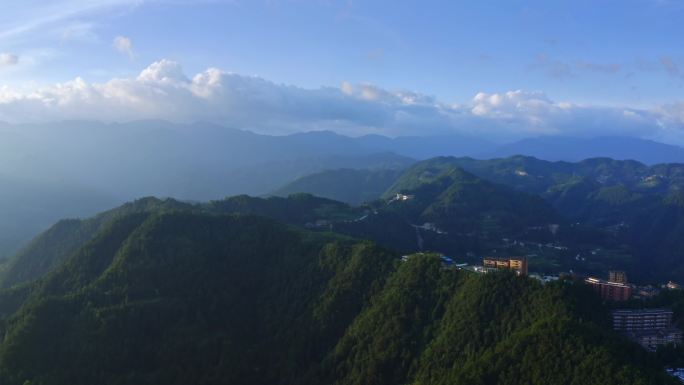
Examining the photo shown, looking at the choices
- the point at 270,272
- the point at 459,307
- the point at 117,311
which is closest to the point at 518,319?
the point at 459,307

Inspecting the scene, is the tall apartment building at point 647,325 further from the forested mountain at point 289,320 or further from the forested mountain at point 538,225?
the forested mountain at point 538,225

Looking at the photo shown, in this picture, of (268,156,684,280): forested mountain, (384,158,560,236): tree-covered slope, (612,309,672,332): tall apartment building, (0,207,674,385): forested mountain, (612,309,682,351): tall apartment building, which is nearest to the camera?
(0,207,674,385): forested mountain

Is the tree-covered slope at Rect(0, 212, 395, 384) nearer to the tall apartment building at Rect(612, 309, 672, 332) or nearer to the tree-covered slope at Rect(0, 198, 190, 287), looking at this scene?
the tree-covered slope at Rect(0, 198, 190, 287)

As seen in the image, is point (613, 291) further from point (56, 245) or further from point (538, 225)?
point (56, 245)

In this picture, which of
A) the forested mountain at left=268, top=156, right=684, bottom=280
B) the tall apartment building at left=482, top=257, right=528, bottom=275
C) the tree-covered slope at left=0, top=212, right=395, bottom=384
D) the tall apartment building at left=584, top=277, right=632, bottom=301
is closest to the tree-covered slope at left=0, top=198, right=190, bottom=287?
the tree-covered slope at left=0, top=212, right=395, bottom=384

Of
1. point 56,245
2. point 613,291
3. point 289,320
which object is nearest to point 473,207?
point 613,291

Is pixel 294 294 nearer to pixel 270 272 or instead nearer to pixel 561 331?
pixel 270 272
